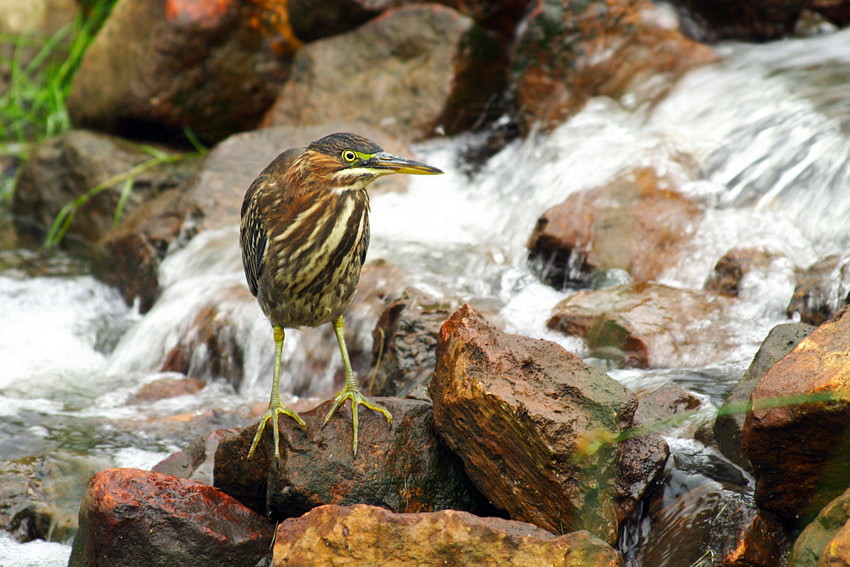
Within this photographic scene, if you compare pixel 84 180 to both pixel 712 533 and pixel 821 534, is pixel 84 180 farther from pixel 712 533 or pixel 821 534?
pixel 821 534

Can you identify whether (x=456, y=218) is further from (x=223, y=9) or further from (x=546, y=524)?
(x=546, y=524)

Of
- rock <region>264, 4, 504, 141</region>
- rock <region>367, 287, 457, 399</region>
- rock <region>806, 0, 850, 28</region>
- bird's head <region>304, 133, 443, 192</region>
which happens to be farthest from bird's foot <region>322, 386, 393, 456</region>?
rock <region>806, 0, 850, 28</region>

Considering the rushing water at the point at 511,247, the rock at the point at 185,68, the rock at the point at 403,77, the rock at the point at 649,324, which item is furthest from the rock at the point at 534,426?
the rock at the point at 185,68

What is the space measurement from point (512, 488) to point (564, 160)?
4254 mm

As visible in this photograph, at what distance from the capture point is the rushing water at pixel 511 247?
514cm

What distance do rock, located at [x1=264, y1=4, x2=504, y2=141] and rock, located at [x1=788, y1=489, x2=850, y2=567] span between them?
18.7 feet

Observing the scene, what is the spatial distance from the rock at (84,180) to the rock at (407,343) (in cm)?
397

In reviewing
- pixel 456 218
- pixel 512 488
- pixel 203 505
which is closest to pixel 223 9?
pixel 456 218

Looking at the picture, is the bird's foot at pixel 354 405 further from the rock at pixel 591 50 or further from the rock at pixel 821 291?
the rock at pixel 591 50

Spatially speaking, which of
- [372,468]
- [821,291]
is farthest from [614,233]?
[372,468]

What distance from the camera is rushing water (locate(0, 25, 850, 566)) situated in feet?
16.9

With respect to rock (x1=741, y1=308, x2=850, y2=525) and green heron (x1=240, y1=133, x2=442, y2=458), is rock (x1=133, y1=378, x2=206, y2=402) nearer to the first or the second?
green heron (x1=240, y1=133, x2=442, y2=458)

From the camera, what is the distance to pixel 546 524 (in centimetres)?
318

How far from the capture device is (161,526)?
352 centimetres
